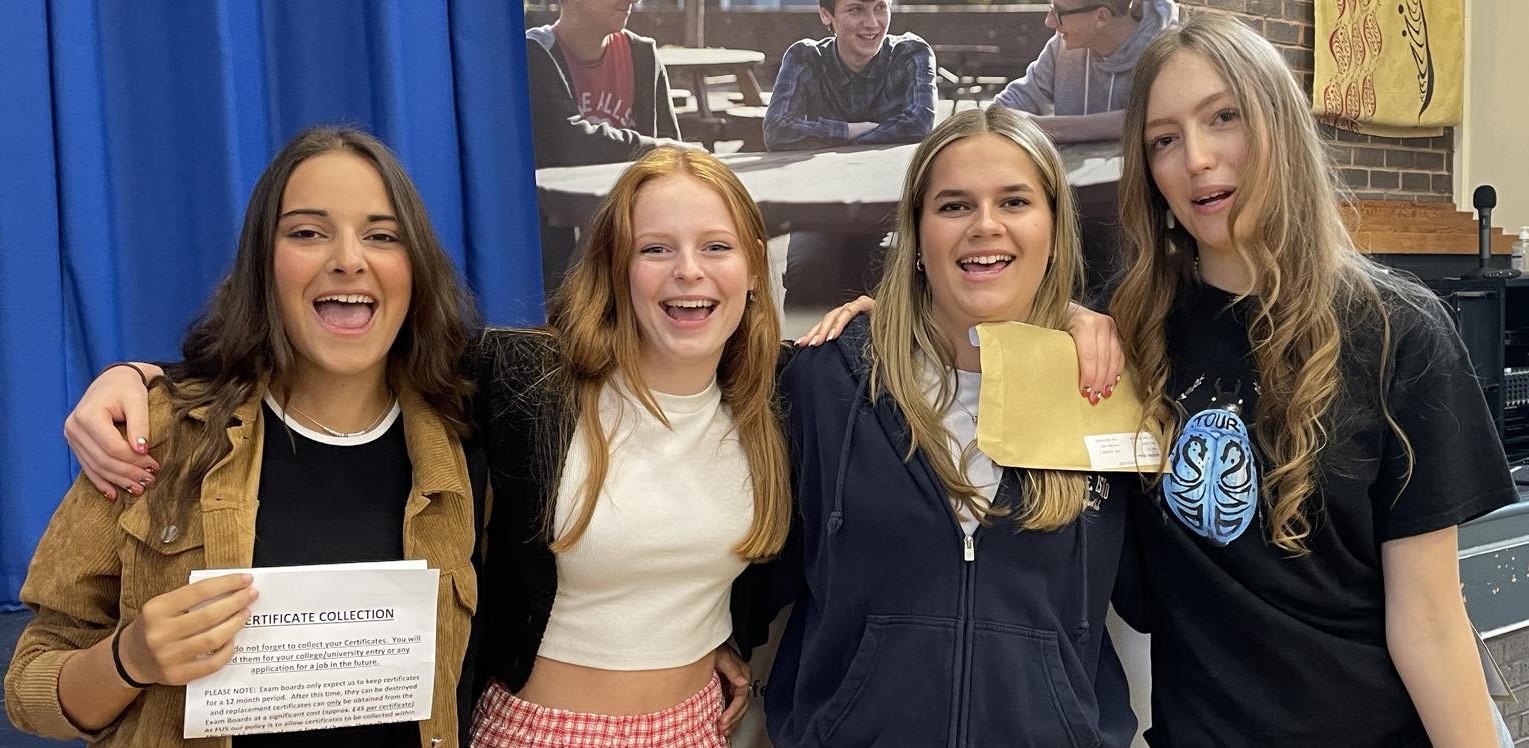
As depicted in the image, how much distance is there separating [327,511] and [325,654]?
0.22m

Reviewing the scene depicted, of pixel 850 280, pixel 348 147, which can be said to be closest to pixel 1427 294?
pixel 348 147

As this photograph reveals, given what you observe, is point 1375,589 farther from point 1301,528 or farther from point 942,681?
point 942,681

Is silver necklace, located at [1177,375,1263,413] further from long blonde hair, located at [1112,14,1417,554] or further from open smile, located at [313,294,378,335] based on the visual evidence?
open smile, located at [313,294,378,335]

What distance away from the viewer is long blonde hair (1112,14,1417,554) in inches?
59.1

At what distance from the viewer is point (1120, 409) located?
165cm

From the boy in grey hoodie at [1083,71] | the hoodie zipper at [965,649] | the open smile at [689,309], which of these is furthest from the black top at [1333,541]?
the boy in grey hoodie at [1083,71]

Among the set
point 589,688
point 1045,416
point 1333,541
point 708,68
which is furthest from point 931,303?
point 708,68

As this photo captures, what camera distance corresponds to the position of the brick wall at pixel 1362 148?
174 inches

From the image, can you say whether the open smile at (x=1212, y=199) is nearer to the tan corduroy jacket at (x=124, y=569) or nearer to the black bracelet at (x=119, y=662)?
the tan corduroy jacket at (x=124, y=569)

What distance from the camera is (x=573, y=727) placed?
1630 millimetres

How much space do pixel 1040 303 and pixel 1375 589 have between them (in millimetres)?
675

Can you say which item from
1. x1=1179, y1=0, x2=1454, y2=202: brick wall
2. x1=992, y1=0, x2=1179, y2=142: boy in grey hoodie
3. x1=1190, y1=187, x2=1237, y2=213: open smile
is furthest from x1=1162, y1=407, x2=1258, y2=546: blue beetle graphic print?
x1=1179, y1=0, x2=1454, y2=202: brick wall

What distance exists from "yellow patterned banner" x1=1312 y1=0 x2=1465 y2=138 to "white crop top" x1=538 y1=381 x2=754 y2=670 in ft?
13.3

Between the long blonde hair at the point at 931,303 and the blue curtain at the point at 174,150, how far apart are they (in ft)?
5.33
